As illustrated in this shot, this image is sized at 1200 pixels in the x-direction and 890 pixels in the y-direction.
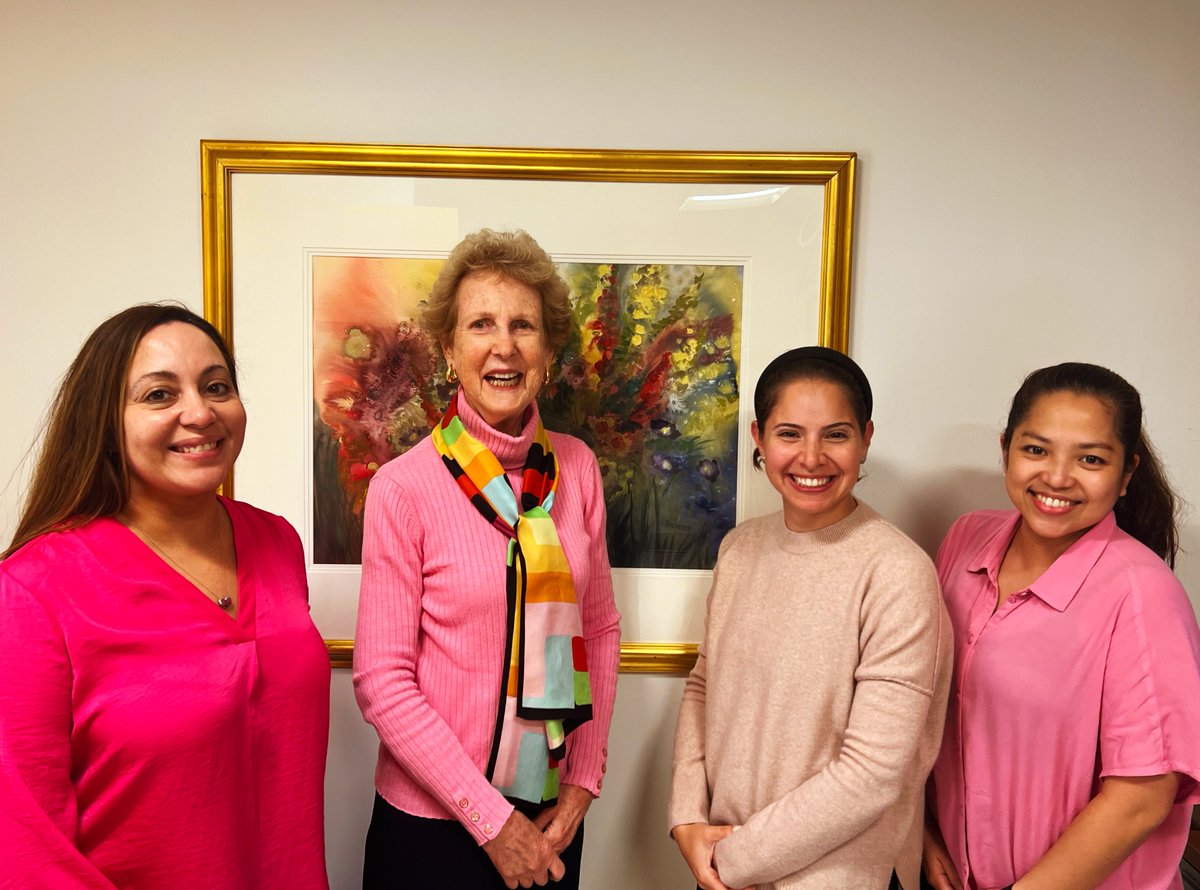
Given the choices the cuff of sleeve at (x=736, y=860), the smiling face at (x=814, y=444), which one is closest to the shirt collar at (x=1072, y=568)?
the smiling face at (x=814, y=444)

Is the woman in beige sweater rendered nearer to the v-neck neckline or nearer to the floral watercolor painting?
the floral watercolor painting

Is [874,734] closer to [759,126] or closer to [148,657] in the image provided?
[148,657]

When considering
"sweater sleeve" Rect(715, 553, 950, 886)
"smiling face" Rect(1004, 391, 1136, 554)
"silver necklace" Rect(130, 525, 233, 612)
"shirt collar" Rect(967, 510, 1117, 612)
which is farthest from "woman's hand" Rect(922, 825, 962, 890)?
"silver necklace" Rect(130, 525, 233, 612)

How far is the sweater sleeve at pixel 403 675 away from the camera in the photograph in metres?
1.25

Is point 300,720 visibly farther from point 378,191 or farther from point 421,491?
point 378,191

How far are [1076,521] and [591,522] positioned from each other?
2.86ft

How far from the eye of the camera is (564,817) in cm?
138

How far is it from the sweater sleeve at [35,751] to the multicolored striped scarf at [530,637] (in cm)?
63

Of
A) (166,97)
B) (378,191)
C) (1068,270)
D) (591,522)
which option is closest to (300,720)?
(591,522)

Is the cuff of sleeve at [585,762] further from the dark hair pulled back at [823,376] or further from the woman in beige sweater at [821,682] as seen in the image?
the dark hair pulled back at [823,376]

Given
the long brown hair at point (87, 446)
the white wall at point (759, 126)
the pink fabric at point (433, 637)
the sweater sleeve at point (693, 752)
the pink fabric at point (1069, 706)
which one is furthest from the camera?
the white wall at point (759, 126)

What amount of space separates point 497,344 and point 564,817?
908 mm

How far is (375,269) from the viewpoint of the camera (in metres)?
1.67

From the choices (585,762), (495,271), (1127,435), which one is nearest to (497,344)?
(495,271)
